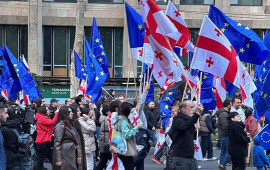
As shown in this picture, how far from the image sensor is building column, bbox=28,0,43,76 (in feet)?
118

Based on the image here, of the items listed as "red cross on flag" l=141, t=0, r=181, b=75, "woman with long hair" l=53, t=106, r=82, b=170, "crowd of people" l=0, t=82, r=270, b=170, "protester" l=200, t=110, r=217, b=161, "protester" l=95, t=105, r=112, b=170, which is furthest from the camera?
"protester" l=200, t=110, r=217, b=161

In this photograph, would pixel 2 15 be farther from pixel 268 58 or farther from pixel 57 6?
pixel 268 58

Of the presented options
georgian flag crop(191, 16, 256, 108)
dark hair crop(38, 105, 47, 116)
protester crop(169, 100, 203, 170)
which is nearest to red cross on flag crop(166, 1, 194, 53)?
georgian flag crop(191, 16, 256, 108)

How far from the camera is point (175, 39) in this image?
13.7 m

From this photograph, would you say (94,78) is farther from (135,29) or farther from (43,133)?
(43,133)

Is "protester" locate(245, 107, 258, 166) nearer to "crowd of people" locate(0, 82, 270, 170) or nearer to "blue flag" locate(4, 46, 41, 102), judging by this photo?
"crowd of people" locate(0, 82, 270, 170)

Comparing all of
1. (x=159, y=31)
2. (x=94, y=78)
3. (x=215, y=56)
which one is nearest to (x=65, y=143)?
Answer: (x=159, y=31)

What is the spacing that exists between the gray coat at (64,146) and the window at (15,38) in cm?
2573

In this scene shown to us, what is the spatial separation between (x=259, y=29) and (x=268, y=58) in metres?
20.6

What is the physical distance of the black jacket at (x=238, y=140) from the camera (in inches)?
525

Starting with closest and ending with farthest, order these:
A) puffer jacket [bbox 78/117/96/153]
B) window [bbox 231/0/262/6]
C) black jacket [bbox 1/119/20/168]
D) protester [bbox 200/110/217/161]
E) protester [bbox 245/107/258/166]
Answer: black jacket [bbox 1/119/20/168], puffer jacket [bbox 78/117/96/153], protester [bbox 245/107/258/166], protester [bbox 200/110/217/161], window [bbox 231/0/262/6]

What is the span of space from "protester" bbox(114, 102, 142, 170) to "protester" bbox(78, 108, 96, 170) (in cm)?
173

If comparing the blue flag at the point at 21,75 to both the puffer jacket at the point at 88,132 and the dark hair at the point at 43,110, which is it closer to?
the dark hair at the point at 43,110

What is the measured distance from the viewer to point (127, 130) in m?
12.2
